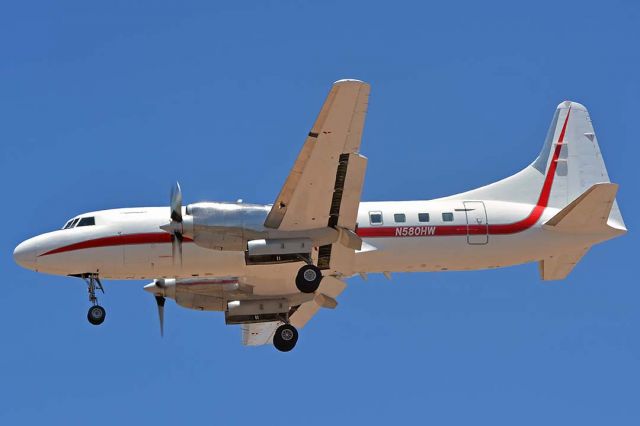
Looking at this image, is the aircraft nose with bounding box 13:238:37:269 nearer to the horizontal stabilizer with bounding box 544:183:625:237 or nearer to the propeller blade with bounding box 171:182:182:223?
the propeller blade with bounding box 171:182:182:223

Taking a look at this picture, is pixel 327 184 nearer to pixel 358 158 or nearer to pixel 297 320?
pixel 358 158

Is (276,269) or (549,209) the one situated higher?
(549,209)

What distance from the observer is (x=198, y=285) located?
3428 centimetres

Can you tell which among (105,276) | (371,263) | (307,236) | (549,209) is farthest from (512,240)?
(105,276)

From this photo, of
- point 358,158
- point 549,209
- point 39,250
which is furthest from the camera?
Answer: point 549,209

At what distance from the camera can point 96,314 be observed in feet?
104

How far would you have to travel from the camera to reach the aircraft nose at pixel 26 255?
3167 centimetres

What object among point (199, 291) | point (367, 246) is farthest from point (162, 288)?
point (367, 246)

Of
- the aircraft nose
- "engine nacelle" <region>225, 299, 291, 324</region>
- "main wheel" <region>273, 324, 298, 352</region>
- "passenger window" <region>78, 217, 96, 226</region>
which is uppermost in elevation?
"passenger window" <region>78, 217, 96, 226</region>

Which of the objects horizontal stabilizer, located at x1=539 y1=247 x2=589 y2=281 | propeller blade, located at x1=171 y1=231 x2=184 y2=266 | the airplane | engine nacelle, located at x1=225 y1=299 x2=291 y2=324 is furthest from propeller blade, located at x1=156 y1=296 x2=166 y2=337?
horizontal stabilizer, located at x1=539 y1=247 x2=589 y2=281

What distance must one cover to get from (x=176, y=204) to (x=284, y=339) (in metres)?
5.76

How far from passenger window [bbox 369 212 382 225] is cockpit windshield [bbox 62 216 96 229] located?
7.92 m

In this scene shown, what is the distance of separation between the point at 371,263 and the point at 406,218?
1676 millimetres

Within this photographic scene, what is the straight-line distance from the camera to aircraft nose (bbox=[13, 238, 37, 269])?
31.7 metres
